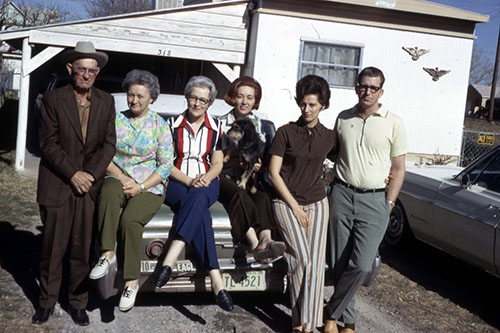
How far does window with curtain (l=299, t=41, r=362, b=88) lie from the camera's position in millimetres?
11516

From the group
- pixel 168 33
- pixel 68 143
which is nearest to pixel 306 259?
pixel 68 143

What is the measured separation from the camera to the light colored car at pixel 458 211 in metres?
5.14

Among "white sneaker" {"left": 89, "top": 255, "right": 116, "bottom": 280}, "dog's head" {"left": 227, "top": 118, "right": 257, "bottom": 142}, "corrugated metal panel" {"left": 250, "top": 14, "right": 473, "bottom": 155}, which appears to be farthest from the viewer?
"corrugated metal panel" {"left": 250, "top": 14, "right": 473, "bottom": 155}

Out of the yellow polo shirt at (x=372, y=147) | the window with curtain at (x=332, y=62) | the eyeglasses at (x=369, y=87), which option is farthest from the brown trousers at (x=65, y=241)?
the window with curtain at (x=332, y=62)

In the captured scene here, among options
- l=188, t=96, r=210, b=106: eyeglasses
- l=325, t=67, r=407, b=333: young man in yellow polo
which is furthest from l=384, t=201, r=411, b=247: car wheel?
l=188, t=96, r=210, b=106: eyeglasses

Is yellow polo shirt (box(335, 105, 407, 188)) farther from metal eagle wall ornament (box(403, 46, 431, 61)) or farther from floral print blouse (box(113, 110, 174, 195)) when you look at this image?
metal eagle wall ornament (box(403, 46, 431, 61))

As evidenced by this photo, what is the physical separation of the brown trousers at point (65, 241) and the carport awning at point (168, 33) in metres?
6.88

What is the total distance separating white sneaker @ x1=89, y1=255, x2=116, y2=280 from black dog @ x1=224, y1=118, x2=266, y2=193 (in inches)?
49.7

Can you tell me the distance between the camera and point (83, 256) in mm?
3990

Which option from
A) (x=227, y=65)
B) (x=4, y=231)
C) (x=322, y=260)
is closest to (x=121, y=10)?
(x=227, y=65)

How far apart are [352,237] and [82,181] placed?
7.04ft

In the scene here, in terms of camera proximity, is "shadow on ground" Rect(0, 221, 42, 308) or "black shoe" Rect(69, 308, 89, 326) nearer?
"black shoe" Rect(69, 308, 89, 326)

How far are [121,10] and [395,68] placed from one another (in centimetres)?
3330

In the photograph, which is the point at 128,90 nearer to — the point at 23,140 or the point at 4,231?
the point at 4,231
